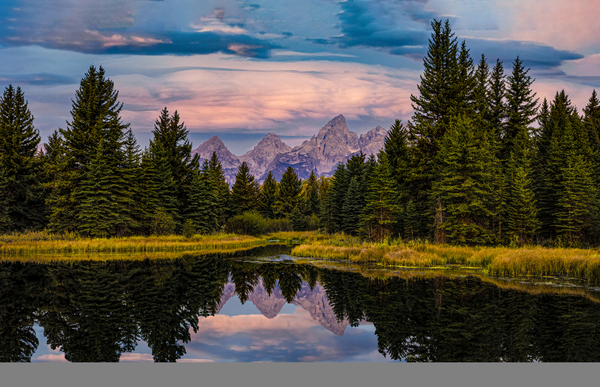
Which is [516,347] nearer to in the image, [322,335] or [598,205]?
[322,335]

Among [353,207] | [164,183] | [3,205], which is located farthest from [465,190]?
[3,205]

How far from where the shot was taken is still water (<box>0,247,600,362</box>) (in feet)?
32.5

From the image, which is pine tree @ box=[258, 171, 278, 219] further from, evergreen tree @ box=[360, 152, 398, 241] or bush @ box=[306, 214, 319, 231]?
evergreen tree @ box=[360, 152, 398, 241]

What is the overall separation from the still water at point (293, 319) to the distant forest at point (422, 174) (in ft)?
50.1

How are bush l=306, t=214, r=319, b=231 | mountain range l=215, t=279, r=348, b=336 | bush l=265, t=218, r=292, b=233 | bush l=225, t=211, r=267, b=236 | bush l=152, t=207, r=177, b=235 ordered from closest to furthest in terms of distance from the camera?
1. mountain range l=215, t=279, r=348, b=336
2. bush l=152, t=207, r=177, b=235
3. bush l=225, t=211, r=267, b=236
4. bush l=265, t=218, r=292, b=233
5. bush l=306, t=214, r=319, b=231

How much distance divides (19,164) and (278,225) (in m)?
50.3

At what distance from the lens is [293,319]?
566 inches

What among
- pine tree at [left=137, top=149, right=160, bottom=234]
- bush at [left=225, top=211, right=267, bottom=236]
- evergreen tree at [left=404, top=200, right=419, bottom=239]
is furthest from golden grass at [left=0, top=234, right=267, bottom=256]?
evergreen tree at [left=404, top=200, right=419, bottom=239]

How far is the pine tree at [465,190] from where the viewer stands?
103ft

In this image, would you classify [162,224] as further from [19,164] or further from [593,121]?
[593,121]

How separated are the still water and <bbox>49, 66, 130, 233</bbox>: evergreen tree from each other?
23.6 metres

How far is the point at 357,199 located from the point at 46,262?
41222mm

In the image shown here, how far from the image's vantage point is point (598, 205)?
34.3 metres

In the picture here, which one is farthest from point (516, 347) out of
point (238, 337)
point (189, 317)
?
point (189, 317)
